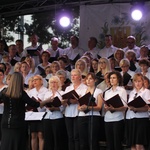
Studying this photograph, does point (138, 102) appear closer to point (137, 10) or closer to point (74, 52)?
point (137, 10)

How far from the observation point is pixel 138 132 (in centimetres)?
650

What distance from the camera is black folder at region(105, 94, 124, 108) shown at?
6.44 m

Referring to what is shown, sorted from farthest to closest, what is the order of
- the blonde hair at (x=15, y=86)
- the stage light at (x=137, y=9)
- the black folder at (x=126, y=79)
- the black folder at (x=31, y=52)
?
the black folder at (x=31, y=52) < the stage light at (x=137, y=9) < the black folder at (x=126, y=79) < the blonde hair at (x=15, y=86)

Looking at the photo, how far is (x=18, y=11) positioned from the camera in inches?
445

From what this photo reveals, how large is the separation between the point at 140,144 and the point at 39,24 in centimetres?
1631

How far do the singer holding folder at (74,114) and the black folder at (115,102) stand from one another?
0.64m

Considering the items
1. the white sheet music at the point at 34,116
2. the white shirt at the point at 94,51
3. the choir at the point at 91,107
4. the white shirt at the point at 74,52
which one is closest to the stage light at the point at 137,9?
the white shirt at the point at 94,51

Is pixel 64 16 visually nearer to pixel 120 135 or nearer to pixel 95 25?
pixel 95 25

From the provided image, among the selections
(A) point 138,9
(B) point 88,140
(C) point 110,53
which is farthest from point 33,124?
(A) point 138,9

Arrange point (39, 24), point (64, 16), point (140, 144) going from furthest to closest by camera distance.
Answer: point (39, 24), point (64, 16), point (140, 144)

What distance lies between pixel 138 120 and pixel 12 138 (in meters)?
1.91

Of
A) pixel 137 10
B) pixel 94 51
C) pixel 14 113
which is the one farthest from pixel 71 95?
pixel 137 10

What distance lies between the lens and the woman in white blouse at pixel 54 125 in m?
7.26

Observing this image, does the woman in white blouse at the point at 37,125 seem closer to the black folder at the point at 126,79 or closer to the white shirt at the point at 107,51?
the black folder at the point at 126,79
